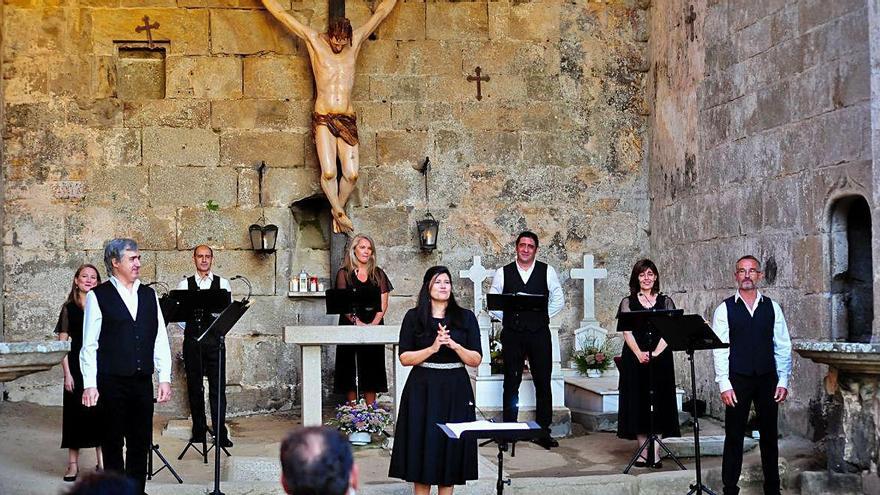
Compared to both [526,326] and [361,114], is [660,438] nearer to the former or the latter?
[526,326]

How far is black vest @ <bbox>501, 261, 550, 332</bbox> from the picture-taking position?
877 centimetres

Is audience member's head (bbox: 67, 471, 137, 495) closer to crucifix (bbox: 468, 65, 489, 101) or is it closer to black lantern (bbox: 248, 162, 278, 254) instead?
black lantern (bbox: 248, 162, 278, 254)

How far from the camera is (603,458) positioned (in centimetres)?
832

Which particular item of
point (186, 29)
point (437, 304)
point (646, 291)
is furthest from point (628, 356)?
point (186, 29)

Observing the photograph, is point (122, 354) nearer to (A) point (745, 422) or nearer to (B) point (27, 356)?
(B) point (27, 356)

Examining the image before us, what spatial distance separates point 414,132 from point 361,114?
52cm

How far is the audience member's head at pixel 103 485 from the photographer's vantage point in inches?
105

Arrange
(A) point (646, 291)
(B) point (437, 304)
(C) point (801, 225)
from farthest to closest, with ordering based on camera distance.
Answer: (C) point (801, 225) → (A) point (646, 291) → (B) point (437, 304)

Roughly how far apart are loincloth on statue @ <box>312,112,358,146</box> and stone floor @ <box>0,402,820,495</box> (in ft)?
8.91

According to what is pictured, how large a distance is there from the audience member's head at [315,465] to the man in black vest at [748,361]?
13.9ft

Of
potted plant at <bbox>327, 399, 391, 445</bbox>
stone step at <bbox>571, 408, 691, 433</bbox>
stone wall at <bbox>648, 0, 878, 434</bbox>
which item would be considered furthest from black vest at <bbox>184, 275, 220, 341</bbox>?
stone wall at <bbox>648, 0, 878, 434</bbox>

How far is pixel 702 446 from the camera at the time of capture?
8.20 m

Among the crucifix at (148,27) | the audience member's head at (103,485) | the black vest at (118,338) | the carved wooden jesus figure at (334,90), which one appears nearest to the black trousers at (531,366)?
the carved wooden jesus figure at (334,90)

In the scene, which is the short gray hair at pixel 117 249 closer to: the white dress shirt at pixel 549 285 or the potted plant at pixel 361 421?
the potted plant at pixel 361 421
